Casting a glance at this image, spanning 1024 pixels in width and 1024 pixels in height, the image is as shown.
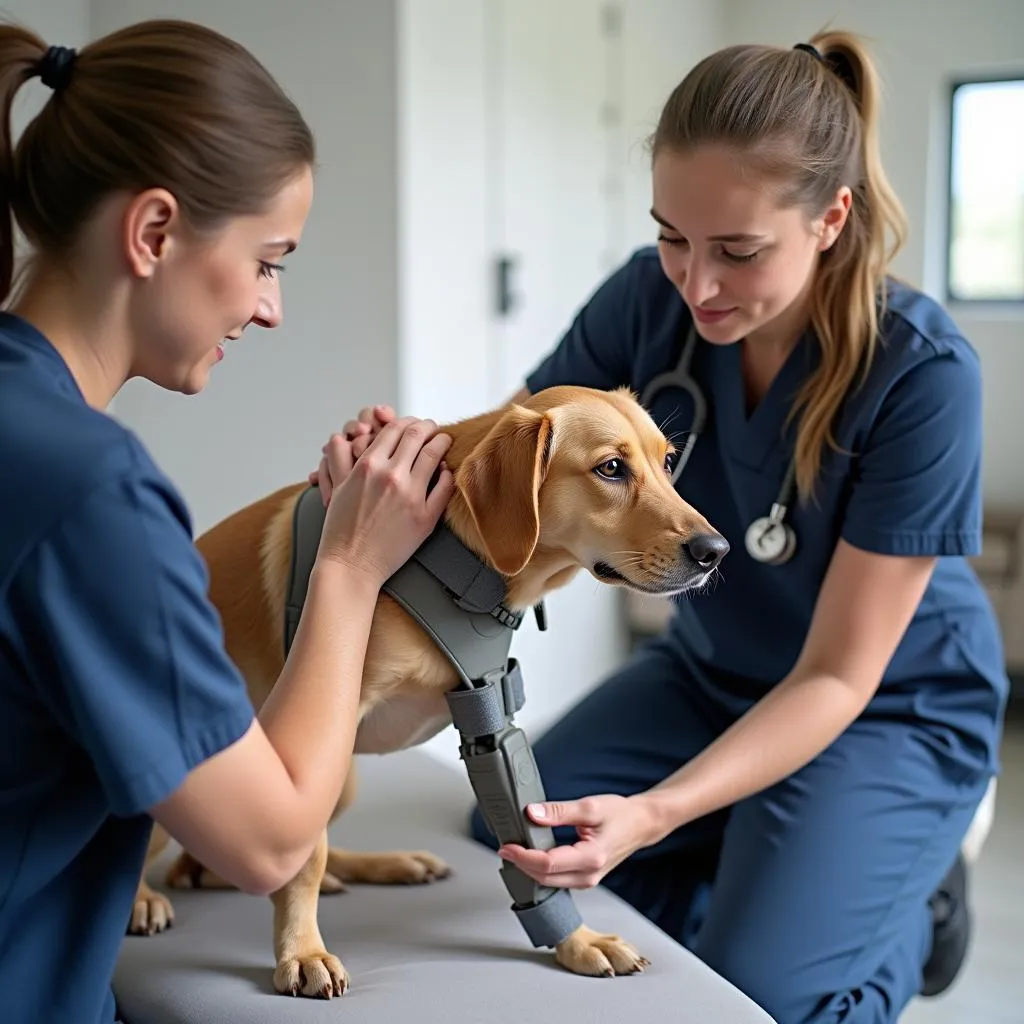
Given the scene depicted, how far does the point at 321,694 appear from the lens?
1.07 metres

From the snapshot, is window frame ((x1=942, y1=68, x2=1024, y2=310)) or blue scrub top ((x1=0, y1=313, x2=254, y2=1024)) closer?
blue scrub top ((x1=0, y1=313, x2=254, y2=1024))

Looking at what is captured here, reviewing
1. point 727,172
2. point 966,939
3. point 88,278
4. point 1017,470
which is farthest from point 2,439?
point 1017,470

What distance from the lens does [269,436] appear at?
10.2 feet

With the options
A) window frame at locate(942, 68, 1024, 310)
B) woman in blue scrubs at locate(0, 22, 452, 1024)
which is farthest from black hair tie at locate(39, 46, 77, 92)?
window frame at locate(942, 68, 1024, 310)

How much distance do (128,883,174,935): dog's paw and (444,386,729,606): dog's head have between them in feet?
1.70

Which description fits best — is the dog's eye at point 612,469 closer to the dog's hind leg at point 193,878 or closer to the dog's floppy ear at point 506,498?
the dog's floppy ear at point 506,498

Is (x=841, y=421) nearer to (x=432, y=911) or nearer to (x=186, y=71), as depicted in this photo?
(x=432, y=911)

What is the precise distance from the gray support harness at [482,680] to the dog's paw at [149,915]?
13.3 inches

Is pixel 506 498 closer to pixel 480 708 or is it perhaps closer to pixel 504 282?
pixel 480 708

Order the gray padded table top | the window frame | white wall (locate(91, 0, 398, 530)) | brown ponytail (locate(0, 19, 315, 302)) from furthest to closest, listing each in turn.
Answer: the window frame, white wall (locate(91, 0, 398, 530)), the gray padded table top, brown ponytail (locate(0, 19, 315, 302))

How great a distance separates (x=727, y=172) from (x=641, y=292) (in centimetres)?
37

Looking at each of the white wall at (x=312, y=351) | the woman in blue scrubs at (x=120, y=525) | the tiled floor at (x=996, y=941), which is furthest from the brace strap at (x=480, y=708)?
the white wall at (x=312, y=351)

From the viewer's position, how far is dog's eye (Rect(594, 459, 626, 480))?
4.34 feet

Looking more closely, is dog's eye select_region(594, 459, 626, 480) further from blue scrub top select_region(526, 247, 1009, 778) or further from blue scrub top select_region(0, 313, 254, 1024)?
blue scrub top select_region(0, 313, 254, 1024)
